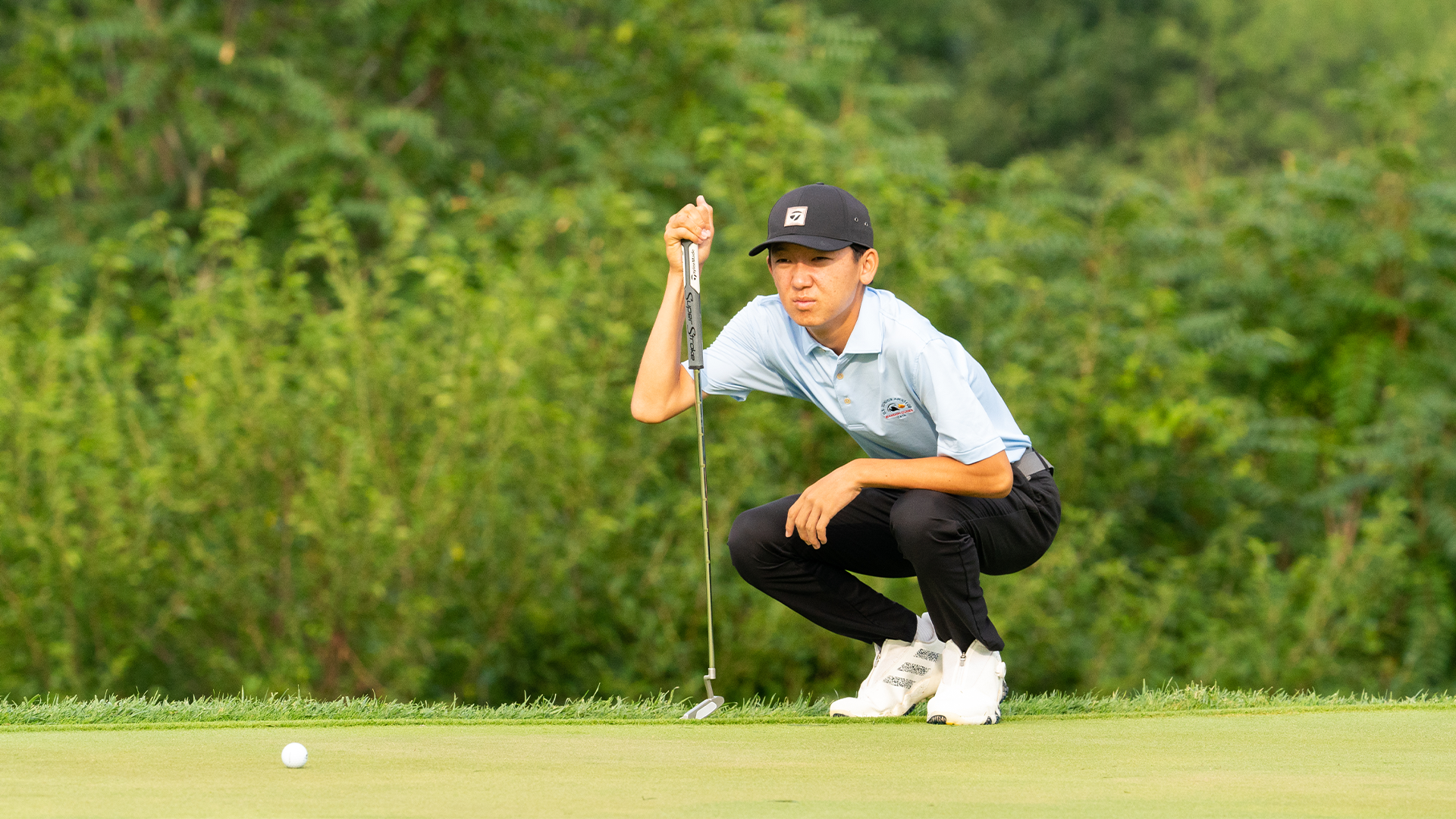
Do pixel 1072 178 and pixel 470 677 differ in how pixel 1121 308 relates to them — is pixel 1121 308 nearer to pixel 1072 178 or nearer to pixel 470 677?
pixel 470 677

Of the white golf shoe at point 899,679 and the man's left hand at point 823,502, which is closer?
the man's left hand at point 823,502

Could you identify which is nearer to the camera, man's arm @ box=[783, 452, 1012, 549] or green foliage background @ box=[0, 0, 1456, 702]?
man's arm @ box=[783, 452, 1012, 549]

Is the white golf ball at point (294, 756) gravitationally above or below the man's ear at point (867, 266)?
below

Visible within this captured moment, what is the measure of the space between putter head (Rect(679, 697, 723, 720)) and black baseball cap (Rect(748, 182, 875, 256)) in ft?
4.02

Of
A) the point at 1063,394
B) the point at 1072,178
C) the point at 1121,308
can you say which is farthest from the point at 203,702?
the point at 1072,178

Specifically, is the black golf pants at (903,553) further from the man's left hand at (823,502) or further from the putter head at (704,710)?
the putter head at (704,710)

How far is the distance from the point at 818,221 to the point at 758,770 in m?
1.50

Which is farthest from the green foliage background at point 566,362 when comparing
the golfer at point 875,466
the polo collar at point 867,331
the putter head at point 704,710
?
the polo collar at point 867,331

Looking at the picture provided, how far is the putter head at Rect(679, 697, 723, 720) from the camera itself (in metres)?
3.87

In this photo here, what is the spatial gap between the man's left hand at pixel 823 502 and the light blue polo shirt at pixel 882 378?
0.24 meters

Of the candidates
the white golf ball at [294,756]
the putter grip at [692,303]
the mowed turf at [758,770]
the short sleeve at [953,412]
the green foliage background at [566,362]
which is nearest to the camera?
the mowed turf at [758,770]

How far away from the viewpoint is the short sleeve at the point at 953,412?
371 cm

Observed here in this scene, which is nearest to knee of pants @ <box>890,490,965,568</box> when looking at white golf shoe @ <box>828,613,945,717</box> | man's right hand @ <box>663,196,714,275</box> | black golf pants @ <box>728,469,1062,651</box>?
black golf pants @ <box>728,469,1062,651</box>

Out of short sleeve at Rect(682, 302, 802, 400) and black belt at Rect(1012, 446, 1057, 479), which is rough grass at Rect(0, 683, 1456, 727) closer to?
black belt at Rect(1012, 446, 1057, 479)
